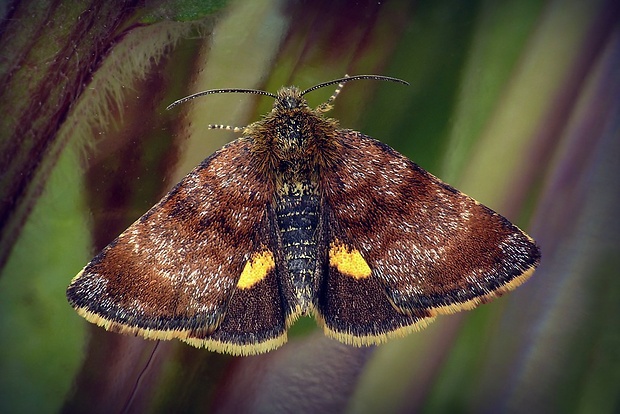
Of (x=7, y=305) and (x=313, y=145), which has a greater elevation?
(x=313, y=145)

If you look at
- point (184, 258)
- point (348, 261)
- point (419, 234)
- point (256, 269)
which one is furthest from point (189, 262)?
point (419, 234)

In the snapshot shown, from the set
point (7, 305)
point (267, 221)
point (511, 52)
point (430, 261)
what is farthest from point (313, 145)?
point (7, 305)

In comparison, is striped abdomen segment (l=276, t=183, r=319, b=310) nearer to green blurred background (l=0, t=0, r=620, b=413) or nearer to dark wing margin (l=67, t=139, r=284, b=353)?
dark wing margin (l=67, t=139, r=284, b=353)

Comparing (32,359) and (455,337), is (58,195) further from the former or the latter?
(455,337)

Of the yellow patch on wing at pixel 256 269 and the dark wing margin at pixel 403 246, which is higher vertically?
the dark wing margin at pixel 403 246

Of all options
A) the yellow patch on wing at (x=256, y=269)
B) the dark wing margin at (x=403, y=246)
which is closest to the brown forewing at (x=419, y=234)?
the dark wing margin at (x=403, y=246)

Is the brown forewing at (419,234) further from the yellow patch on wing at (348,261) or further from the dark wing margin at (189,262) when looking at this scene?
the dark wing margin at (189,262)
